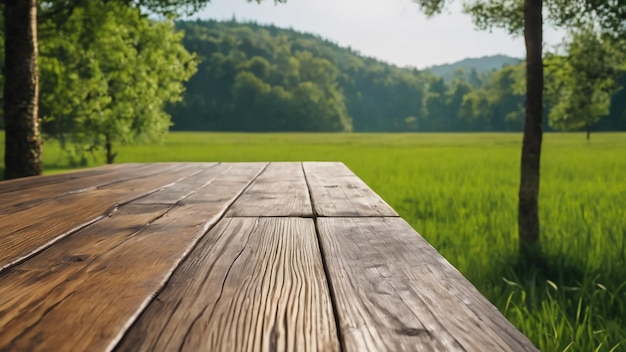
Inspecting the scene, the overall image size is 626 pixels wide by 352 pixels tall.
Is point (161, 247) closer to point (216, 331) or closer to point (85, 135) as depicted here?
point (216, 331)

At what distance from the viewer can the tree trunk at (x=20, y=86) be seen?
5887 mm

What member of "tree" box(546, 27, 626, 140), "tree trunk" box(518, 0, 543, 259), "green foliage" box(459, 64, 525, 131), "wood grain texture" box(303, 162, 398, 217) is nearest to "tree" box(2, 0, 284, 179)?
"wood grain texture" box(303, 162, 398, 217)

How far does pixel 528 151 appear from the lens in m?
3.76

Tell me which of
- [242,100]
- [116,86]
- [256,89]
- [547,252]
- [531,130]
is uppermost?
[256,89]

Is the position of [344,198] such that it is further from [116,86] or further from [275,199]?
[116,86]

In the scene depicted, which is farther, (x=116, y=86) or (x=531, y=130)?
(x=116, y=86)

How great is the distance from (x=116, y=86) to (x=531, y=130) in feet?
56.5

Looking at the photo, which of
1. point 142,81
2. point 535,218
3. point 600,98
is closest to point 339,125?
point 600,98

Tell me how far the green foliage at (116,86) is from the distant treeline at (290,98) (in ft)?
196

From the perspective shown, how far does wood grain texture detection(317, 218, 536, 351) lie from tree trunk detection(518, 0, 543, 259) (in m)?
2.61

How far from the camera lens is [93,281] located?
3.67 feet

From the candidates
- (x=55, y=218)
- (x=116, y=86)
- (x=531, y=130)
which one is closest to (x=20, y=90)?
(x=55, y=218)

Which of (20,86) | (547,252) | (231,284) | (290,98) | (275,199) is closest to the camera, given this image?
(231,284)

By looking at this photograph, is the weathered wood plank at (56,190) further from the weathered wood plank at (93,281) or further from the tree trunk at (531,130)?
the tree trunk at (531,130)
